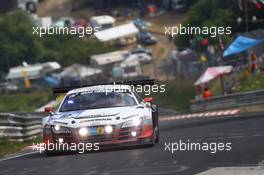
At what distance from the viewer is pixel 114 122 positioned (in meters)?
13.2

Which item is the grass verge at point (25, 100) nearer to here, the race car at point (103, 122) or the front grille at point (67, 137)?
the race car at point (103, 122)

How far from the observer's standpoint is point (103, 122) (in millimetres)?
13188

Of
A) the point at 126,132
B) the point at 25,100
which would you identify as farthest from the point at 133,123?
the point at 25,100

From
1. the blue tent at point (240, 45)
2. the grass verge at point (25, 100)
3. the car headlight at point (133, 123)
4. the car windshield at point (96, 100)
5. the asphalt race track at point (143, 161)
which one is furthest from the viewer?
the grass verge at point (25, 100)

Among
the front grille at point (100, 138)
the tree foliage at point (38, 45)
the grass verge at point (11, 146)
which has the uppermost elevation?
the tree foliage at point (38, 45)

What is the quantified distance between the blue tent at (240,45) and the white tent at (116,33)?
117 feet

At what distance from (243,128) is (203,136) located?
166 centimetres

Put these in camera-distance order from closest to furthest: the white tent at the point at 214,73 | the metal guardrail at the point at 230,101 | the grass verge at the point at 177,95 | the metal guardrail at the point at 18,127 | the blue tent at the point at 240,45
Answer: the metal guardrail at the point at 18,127, the metal guardrail at the point at 230,101, the white tent at the point at 214,73, the grass verge at the point at 177,95, the blue tent at the point at 240,45

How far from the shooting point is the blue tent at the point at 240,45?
44344mm

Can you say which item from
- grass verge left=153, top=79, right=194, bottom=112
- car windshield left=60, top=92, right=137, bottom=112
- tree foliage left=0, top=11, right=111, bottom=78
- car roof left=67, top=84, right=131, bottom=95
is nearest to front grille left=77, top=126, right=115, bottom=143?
car windshield left=60, top=92, right=137, bottom=112

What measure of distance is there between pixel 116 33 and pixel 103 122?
70326 millimetres

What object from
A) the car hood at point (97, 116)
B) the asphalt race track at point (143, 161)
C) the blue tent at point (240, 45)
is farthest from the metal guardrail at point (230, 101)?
the car hood at point (97, 116)

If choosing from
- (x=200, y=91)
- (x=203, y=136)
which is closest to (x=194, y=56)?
(x=200, y=91)

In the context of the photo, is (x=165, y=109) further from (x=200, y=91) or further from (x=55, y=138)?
(x=55, y=138)
